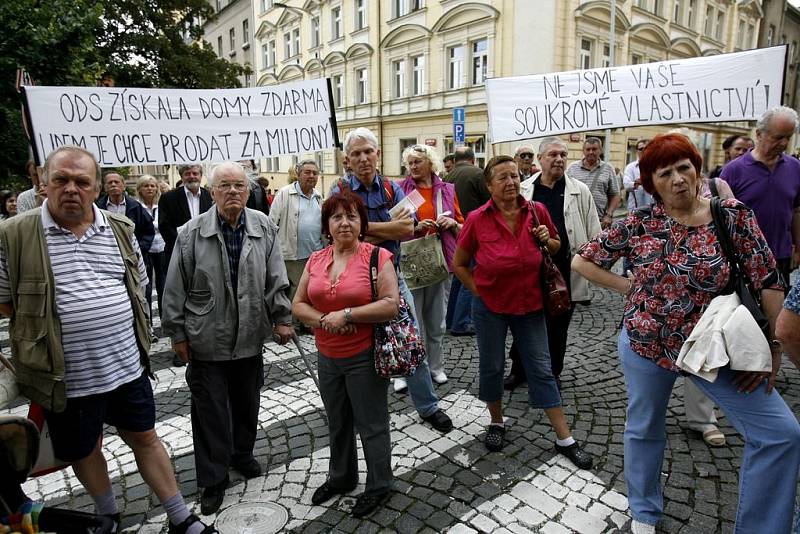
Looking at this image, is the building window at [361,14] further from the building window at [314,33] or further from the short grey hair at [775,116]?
the short grey hair at [775,116]

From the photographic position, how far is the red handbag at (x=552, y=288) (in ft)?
9.64

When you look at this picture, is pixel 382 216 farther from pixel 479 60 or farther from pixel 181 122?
pixel 479 60

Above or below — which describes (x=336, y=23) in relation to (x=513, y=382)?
above

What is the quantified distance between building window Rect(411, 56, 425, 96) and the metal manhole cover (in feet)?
75.8

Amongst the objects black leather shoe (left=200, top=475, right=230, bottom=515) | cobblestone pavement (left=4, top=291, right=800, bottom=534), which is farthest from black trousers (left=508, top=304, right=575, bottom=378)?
black leather shoe (left=200, top=475, right=230, bottom=515)

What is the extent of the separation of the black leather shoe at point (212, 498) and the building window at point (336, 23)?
28684mm

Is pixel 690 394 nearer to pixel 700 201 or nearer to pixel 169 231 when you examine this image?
pixel 700 201

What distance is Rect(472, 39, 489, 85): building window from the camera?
68.0 ft

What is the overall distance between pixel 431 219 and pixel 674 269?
202cm

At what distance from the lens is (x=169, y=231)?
16.5 ft

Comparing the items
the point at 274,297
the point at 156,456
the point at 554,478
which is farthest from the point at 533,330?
the point at 156,456

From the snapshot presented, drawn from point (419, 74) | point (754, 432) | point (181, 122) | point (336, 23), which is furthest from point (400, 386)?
point (336, 23)

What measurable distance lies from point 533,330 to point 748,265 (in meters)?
1.25

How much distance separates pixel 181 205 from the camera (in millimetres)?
5098
